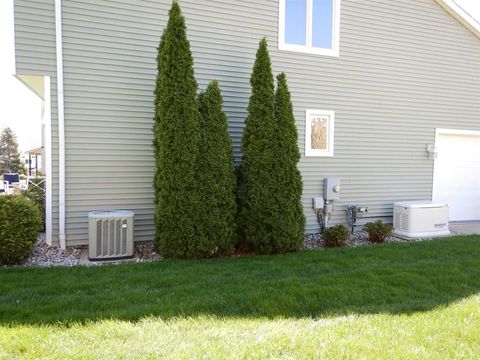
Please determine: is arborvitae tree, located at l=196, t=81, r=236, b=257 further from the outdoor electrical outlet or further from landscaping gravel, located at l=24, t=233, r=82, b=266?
the outdoor electrical outlet

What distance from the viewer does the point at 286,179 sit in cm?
551

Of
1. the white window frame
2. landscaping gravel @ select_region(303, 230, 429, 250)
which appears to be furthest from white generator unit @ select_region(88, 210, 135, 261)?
the white window frame

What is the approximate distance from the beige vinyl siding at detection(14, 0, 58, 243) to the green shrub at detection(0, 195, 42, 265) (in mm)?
721

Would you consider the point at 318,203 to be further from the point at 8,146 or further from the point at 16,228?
the point at 8,146

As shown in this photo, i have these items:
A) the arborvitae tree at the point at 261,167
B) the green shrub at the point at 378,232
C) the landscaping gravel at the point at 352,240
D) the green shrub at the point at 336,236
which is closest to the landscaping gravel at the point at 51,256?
the arborvitae tree at the point at 261,167

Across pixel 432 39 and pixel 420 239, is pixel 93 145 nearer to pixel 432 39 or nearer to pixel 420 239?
pixel 420 239

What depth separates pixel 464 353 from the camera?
2635mm

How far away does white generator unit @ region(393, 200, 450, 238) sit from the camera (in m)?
7.07

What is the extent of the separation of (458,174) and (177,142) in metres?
7.10

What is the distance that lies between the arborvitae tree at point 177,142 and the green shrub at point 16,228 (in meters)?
1.67

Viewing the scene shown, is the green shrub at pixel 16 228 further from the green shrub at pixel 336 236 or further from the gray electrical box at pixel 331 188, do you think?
the gray electrical box at pixel 331 188

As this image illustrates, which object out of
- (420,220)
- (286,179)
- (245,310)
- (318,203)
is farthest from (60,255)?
(420,220)

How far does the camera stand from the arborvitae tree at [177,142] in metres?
4.97

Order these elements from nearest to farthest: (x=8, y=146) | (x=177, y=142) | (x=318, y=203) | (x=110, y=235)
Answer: (x=177, y=142)
(x=110, y=235)
(x=318, y=203)
(x=8, y=146)
